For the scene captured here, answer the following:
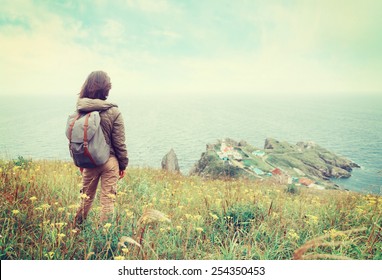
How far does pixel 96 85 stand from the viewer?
11.7ft

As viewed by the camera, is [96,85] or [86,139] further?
[96,85]

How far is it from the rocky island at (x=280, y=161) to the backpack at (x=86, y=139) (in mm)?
43281

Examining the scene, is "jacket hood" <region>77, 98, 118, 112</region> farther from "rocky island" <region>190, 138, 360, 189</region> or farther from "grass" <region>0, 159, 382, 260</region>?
"rocky island" <region>190, 138, 360, 189</region>

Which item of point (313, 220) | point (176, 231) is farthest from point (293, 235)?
point (176, 231)

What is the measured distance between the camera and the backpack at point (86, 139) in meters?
3.29

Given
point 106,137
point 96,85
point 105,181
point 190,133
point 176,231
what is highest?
point 96,85

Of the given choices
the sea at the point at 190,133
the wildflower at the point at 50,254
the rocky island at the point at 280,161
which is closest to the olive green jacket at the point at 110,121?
the wildflower at the point at 50,254

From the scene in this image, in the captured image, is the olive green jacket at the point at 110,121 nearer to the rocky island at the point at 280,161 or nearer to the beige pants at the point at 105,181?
the beige pants at the point at 105,181

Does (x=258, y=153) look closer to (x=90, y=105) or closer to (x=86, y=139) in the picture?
(x=90, y=105)

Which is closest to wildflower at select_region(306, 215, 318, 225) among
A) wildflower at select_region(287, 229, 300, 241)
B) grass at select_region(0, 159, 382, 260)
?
grass at select_region(0, 159, 382, 260)

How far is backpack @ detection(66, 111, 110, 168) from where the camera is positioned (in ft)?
10.8

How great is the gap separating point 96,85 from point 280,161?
66931mm
